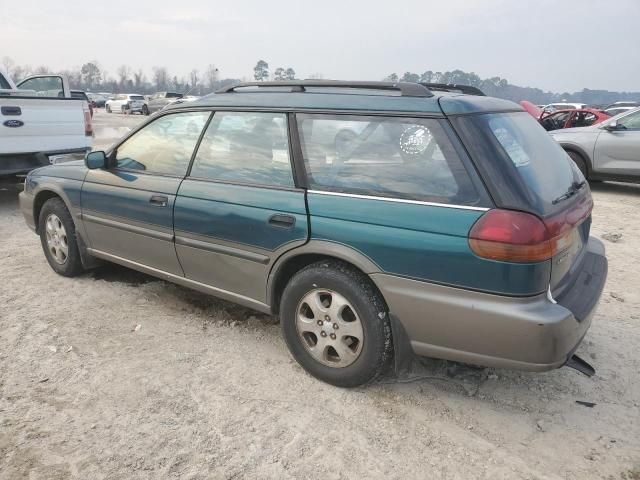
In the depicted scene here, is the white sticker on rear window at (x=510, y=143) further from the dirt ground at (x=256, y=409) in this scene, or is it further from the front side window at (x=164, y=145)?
the front side window at (x=164, y=145)

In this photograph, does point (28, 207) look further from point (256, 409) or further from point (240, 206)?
point (256, 409)

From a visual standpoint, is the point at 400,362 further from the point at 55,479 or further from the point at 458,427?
the point at 55,479

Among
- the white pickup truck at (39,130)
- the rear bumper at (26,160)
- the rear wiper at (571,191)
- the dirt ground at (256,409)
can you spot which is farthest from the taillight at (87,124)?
the rear wiper at (571,191)

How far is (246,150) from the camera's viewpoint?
10.9 feet

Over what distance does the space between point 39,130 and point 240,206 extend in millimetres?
5317

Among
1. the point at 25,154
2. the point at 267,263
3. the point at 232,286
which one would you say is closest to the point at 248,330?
the point at 232,286

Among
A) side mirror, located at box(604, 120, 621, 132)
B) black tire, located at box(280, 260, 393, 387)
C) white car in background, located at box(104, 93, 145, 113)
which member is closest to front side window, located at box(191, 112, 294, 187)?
black tire, located at box(280, 260, 393, 387)

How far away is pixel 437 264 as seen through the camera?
2500 millimetres


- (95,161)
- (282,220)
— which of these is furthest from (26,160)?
(282,220)

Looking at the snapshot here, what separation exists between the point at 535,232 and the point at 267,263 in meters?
1.50

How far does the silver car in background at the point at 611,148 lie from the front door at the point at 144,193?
25.7 feet

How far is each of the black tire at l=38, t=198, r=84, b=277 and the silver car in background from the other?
27.4 feet

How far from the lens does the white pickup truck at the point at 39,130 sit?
677cm

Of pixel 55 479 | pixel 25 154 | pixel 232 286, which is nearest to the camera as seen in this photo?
pixel 55 479
